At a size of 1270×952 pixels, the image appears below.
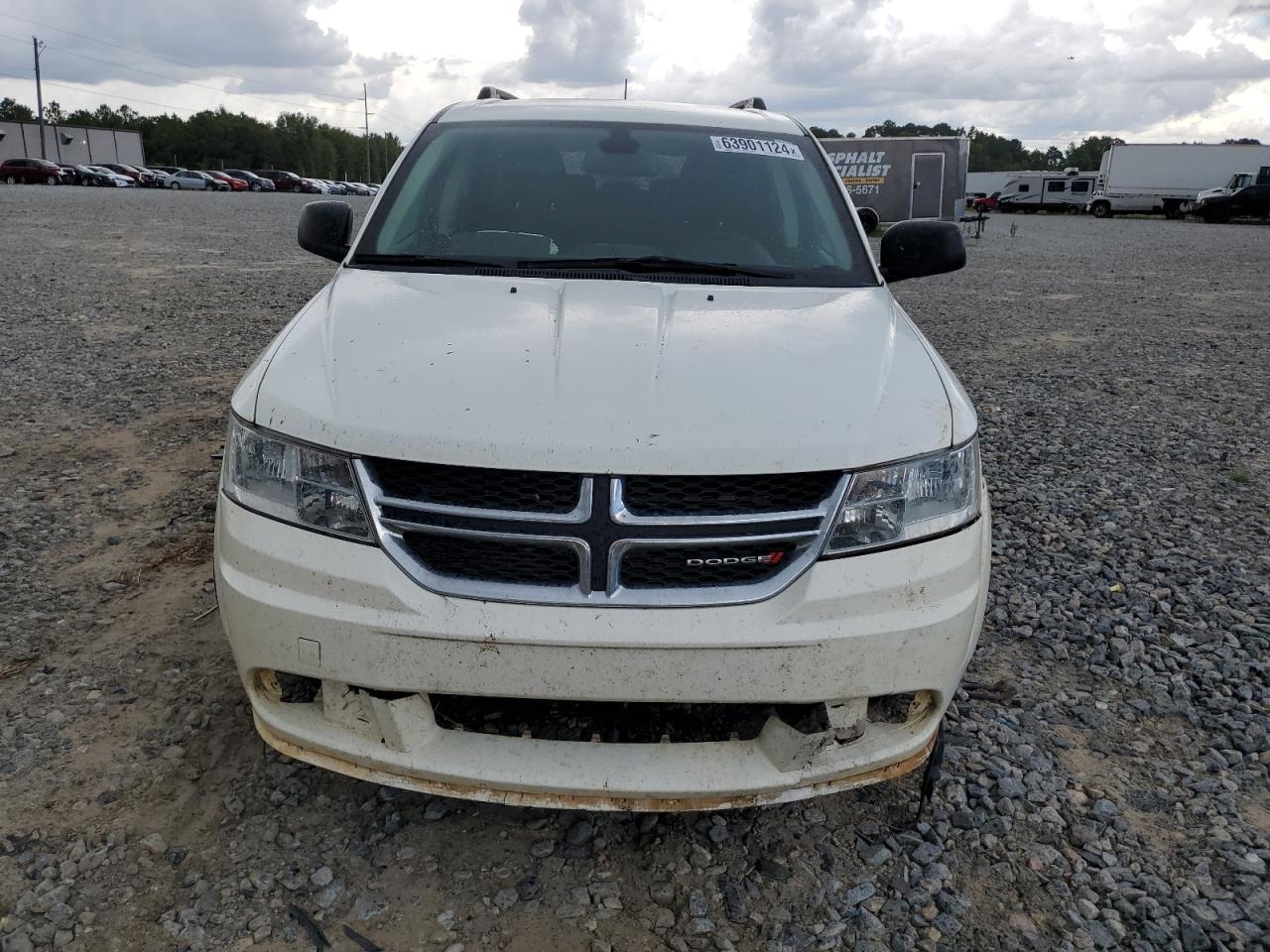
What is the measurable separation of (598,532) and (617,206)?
5.48ft

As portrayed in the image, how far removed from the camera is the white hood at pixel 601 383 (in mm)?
1961

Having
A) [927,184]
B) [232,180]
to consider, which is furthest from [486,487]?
[232,180]

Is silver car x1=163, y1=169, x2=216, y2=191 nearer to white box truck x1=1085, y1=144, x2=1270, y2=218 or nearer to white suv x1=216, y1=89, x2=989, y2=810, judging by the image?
white box truck x1=1085, y1=144, x2=1270, y2=218

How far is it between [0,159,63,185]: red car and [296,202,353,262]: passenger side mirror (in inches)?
2129

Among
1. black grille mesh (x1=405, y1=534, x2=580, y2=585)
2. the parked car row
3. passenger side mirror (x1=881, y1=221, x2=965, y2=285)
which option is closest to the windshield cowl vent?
passenger side mirror (x1=881, y1=221, x2=965, y2=285)

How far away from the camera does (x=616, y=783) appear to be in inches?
76.1

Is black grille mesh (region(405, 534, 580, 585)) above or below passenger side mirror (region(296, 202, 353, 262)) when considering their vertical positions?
below

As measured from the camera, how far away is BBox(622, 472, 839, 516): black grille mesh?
1958 mm

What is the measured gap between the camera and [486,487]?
1969 mm

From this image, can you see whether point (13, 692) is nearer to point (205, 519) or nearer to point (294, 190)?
point (205, 519)

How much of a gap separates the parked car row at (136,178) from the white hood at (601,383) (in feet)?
170

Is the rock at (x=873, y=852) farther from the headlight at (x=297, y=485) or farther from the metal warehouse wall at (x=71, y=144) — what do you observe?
the metal warehouse wall at (x=71, y=144)

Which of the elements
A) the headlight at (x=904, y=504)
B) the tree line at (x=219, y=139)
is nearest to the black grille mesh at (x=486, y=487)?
the headlight at (x=904, y=504)

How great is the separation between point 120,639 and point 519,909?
5.98 feet
